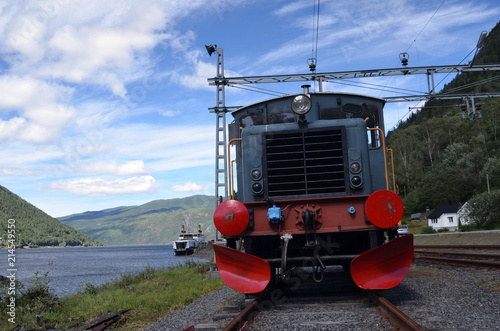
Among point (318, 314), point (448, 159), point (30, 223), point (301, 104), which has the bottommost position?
point (318, 314)

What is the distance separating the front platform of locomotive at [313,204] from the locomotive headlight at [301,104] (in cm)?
2

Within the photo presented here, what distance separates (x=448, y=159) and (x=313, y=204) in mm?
61981

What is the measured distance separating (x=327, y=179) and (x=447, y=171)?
199ft

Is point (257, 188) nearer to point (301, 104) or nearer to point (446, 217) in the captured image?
point (301, 104)

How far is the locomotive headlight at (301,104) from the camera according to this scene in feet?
21.1

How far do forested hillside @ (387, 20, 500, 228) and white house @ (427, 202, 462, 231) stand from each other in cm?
449

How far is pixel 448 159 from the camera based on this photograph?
6141cm

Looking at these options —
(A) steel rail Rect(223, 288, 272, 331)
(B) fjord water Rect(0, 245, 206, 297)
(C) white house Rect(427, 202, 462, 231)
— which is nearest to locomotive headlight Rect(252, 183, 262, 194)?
(A) steel rail Rect(223, 288, 272, 331)

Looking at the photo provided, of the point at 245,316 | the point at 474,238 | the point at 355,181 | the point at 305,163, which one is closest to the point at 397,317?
the point at 245,316

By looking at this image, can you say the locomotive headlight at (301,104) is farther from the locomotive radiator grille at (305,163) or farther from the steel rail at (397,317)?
the steel rail at (397,317)

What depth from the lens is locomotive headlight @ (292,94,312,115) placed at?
6445mm

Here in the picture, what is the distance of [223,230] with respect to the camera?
5.97 m

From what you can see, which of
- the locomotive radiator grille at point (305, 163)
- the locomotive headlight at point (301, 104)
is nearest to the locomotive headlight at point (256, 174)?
the locomotive radiator grille at point (305, 163)

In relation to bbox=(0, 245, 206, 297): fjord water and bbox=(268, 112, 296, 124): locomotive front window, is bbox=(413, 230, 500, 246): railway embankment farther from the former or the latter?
bbox=(268, 112, 296, 124): locomotive front window
